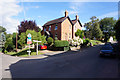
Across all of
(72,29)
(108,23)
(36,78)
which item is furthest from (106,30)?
(36,78)

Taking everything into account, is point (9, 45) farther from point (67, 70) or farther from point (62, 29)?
point (67, 70)

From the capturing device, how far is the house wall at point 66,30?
24.1 meters

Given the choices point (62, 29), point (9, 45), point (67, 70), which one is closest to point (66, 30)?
point (62, 29)

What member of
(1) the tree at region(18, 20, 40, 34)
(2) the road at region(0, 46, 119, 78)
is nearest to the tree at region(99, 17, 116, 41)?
(1) the tree at region(18, 20, 40, 34)

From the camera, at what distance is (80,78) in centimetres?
438

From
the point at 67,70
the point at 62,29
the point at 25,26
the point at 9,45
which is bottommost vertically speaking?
the point at 67,70

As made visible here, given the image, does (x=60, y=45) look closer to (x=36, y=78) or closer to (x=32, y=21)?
(x=36, y=78)

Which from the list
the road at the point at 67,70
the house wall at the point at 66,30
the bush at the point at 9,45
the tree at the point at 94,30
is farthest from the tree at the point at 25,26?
the tree at the point at 94,30

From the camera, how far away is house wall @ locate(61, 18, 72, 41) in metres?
24.1

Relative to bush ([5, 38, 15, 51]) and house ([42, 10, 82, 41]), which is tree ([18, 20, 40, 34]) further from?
house ([42, 10, 82, 41])

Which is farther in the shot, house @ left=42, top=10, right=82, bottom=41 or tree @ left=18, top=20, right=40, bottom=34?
tree @ left=18, top=20, right=40, bottom=34

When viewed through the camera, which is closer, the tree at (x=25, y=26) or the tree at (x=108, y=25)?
the tree at (x=25, y=26)

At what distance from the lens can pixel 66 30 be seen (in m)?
25.7

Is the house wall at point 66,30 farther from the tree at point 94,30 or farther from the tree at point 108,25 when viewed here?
the tree at point 108,25
